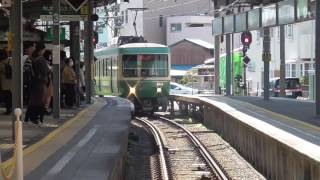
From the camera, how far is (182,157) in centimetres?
1728

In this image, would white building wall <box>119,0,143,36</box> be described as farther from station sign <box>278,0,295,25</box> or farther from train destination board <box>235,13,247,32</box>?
station sign <box>278,0,295,25</box>

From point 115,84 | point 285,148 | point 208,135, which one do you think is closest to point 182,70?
point 115,84

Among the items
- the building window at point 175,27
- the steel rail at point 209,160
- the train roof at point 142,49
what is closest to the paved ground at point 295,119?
the steel rail at point 209,160

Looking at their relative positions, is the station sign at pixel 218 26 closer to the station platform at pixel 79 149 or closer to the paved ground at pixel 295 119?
the paved ground at pixel 295 119

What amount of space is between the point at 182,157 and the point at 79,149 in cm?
629

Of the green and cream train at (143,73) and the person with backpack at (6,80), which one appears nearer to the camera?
the person with backpack at (6,80)

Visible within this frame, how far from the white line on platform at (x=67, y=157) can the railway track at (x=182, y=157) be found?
1.65 m

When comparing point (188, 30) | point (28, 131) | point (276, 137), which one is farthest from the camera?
point (188, 30)

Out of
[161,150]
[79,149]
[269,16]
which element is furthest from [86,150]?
[269,16]

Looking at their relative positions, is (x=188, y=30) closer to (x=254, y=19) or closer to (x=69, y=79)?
(x=254, y=19)

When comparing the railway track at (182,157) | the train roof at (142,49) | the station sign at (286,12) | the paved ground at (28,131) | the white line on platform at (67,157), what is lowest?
the railway track at (182,157)

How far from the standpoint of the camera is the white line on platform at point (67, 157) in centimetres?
885

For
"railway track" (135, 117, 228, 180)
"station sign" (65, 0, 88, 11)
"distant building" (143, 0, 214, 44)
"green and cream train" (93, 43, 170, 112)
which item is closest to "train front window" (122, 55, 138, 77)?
"green and cream train" (93, 43, 170, 112)

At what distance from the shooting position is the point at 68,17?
54.7 ft
